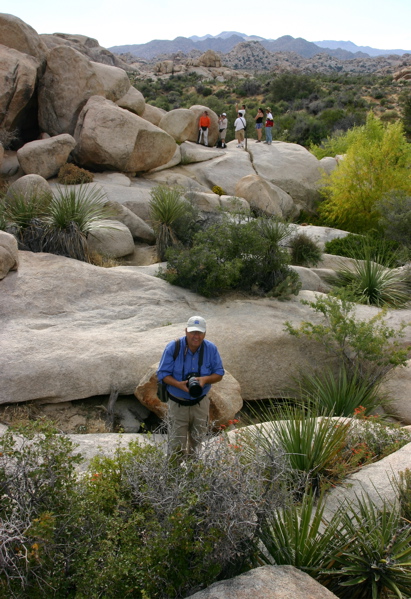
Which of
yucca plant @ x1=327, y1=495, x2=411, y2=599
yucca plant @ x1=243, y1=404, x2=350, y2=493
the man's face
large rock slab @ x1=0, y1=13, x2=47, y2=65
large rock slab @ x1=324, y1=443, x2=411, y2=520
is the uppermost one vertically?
large rock slab @ x1=0, y1=13, x2=47, y2=65

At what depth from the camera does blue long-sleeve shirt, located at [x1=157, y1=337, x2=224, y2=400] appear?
5879mm

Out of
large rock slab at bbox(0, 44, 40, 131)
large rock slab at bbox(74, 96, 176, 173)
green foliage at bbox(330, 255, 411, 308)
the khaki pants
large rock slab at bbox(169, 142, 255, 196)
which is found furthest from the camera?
large rock slab at bbox(169, 142, 255, 196)

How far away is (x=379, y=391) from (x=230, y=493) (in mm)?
6057

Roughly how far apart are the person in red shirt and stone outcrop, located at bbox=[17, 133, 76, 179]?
815 centimetres

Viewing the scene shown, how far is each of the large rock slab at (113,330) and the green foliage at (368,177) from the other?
7.88m

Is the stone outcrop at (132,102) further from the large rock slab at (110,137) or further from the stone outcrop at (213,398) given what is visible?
the stone outcrop at (213,398)

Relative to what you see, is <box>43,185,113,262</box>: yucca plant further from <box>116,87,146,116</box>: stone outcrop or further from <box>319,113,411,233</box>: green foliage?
<box>116,87,146,116</box>: stone outcrop

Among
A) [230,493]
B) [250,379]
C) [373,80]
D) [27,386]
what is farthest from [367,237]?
[373,80]

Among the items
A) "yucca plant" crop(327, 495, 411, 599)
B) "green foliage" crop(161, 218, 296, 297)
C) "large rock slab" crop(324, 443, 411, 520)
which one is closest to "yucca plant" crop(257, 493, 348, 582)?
"yucca plant" crop(327, 495, 411, 599)

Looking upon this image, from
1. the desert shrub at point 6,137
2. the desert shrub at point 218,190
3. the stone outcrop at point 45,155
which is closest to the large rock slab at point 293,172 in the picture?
the desert shrub at point 218,190

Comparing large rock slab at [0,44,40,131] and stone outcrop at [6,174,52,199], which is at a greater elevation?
large rock slab at [0,44,40,131]

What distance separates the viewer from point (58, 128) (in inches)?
722

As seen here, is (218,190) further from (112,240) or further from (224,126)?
(112,240)

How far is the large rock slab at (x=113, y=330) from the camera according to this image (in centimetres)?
819
